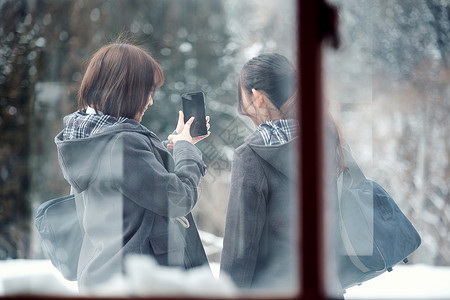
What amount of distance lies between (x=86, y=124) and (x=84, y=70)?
95 cm

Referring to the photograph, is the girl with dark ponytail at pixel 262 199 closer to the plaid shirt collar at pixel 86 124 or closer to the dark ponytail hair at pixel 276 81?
the dark ponytail hair at pixel 276 81

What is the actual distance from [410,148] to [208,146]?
1.43m

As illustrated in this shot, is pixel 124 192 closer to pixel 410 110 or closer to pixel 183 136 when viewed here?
pixel 183 136

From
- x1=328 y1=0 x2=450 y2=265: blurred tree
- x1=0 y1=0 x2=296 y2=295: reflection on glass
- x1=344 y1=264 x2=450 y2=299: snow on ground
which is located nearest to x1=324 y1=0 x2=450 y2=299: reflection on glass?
x1=328 y1=0 x2=450 y2=265: blurred tree

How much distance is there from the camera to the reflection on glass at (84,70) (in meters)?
2.00

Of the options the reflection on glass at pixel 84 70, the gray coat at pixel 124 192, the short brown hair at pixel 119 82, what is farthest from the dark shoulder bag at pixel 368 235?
the reflection on glass at pixel 84 70

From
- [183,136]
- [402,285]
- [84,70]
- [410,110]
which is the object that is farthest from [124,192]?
[410,110]

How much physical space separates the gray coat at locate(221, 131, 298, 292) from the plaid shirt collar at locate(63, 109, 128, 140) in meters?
0.32

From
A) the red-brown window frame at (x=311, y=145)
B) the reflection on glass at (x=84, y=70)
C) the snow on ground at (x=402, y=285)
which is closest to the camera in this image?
the red-brown window frame at (x=311, y=145)

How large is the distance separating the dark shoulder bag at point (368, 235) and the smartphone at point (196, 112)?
40 cm

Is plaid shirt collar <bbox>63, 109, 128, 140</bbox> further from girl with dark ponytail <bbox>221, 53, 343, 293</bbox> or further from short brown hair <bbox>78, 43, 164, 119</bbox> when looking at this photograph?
girl with dark ponytail <bbox>221, 53, 343, 293</bbox>

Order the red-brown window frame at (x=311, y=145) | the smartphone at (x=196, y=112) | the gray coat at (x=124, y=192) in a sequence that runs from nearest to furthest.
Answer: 1. the red-brown window frame at (x=311, y=145)
2. the gray coat at (x=124, y=192)
3. the smartphone at (x=196, y=112)

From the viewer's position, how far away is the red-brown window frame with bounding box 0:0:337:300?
54 cm

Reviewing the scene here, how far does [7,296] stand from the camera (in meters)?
0.63
